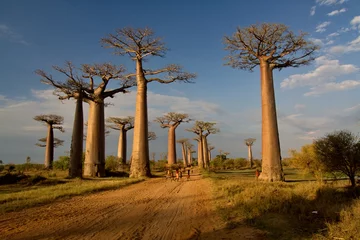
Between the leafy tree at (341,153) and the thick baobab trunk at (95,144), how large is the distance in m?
13.0

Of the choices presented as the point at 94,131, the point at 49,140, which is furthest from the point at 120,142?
the point at 94,131

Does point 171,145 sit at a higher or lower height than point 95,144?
higher

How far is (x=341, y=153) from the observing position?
1194cm

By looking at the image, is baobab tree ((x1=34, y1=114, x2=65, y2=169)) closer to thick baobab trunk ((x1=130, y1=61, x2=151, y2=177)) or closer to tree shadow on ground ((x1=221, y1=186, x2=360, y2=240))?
thick baobab trunk ((x1=130, y1=61, x2=151, y2=177))

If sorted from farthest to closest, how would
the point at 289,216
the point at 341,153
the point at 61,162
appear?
the point at 61,162, the point at 341,153, the point at 289,216

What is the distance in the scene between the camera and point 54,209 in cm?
567

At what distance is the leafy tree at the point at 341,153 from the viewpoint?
1160 centimetres

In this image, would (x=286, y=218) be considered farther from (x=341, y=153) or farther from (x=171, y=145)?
(x=171, y=145)

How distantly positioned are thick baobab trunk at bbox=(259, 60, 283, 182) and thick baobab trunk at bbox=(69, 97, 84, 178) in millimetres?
9656

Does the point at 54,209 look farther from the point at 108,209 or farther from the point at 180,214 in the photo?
the point at 180,214

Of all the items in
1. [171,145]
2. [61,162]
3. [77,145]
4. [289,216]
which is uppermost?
[171,145]

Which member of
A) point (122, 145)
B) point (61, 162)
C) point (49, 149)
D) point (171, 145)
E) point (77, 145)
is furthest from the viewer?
point (171, 145)

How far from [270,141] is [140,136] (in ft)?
25.4

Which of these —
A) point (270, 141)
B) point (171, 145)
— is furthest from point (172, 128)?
point (270, 141)
